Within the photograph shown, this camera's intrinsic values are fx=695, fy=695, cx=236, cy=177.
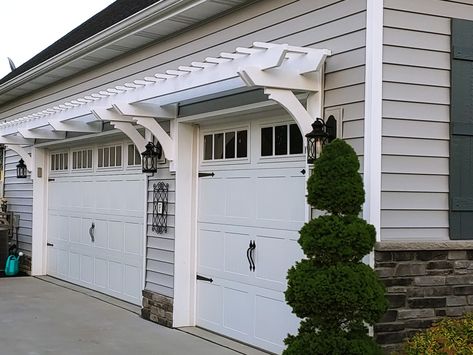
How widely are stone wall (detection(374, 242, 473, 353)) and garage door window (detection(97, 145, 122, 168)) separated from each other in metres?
5.36

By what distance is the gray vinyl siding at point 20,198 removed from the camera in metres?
12.6

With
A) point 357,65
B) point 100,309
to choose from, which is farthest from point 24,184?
point 357,65

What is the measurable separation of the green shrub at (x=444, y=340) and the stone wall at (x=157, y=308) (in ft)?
10.9

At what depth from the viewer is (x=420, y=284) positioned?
5.24 meters

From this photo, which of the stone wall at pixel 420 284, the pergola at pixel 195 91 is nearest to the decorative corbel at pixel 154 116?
the pergola at pixel 195 91

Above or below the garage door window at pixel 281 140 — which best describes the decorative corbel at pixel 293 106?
above

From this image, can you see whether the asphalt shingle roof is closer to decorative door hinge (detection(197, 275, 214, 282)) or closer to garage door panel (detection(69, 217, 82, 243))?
garage door panel (detection(69, 217, 82, 243))

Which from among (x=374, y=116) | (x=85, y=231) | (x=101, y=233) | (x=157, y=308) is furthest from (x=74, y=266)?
(x=374, y=116)

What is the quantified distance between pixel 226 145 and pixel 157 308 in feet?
6.97

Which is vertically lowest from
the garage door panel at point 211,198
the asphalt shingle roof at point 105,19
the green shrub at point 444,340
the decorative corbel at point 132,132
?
the green shrub at point 444,340

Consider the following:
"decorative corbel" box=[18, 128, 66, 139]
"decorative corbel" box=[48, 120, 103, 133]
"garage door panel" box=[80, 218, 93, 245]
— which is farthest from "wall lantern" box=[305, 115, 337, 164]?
"decorative corbel" box=[18, 128, 66, 139]

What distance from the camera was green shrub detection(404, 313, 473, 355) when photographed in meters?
4.75

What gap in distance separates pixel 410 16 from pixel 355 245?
73.9 inches

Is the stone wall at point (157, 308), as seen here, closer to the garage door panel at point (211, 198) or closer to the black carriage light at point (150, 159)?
the garage door panel at point (211, 198)
